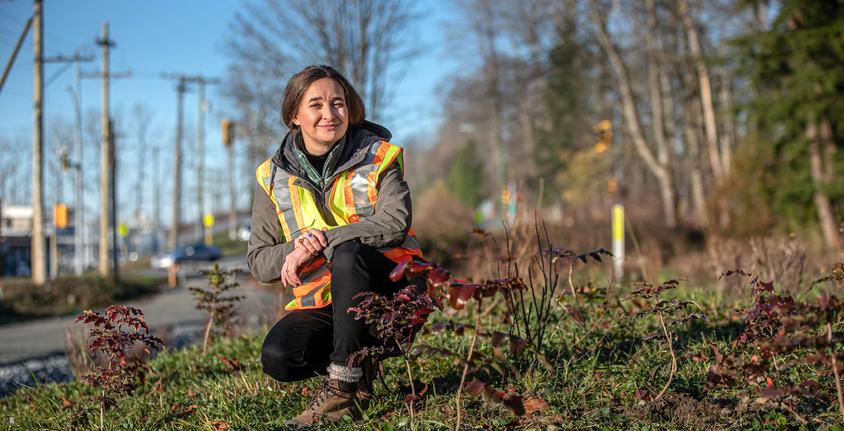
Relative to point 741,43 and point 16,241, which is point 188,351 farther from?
point 16,241

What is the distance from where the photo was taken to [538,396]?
2918mm

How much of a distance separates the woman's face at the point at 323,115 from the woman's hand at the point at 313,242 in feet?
1.53

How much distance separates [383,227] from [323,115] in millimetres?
572

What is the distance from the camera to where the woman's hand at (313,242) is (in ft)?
9.12

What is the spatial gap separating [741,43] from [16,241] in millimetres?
36748

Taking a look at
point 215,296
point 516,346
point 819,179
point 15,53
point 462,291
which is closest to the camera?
point 462,291

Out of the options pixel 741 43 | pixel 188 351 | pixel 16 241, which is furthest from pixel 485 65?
pixel 188 351

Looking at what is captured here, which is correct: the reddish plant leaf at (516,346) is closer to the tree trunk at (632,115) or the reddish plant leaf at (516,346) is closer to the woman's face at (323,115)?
the woman's face at (323,115)

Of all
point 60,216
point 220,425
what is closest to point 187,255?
point 60,216

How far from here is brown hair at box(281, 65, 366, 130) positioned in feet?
10.3

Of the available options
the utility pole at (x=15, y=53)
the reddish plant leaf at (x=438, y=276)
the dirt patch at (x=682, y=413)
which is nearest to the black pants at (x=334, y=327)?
the reddish plant leaf at (x=438, y=276)

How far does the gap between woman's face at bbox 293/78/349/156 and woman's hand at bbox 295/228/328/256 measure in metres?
0.47

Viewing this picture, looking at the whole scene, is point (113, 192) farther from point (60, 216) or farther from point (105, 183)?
A: point (60, 216)

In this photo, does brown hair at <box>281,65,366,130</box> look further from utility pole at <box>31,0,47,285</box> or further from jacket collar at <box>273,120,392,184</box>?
utility pole at <box>31,0,47,285</box>
